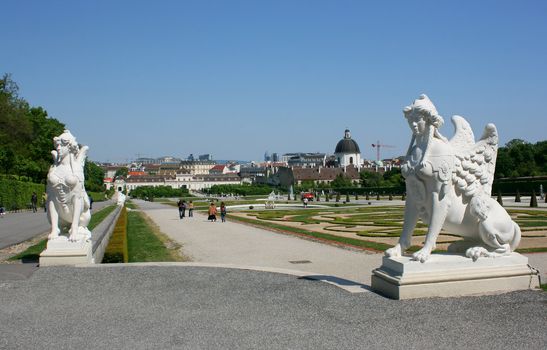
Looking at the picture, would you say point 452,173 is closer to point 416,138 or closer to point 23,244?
point 416,138


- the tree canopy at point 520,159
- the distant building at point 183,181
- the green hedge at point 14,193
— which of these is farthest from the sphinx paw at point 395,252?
the distant building at point 183,181

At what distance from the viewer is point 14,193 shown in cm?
3831

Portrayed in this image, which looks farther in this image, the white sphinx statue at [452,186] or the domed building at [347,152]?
the domed building at [347,152]

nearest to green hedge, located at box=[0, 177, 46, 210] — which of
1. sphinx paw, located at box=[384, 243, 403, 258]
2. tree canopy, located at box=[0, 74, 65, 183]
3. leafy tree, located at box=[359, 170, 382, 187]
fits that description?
tree canopy, located at box=[0, 74, 65, 183]

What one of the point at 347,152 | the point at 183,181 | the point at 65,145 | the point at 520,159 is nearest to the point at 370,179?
the point at 520,159

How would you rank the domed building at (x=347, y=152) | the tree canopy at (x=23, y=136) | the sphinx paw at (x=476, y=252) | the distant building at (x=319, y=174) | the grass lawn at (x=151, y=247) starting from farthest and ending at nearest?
the domed building at (x=347, y=152) < the distant building at (x=319, y=174) < the tree canopy at (x=23, y=136) < the grass lawn at (x=151, y=247) < the sphinx paw at (x=476, y=252)

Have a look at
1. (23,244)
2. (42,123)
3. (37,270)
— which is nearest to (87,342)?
(37,270)

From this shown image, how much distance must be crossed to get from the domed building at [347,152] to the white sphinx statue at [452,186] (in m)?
150

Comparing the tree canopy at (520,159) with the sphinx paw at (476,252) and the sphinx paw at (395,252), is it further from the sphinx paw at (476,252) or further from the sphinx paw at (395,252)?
the sphinx paw at (395,252)

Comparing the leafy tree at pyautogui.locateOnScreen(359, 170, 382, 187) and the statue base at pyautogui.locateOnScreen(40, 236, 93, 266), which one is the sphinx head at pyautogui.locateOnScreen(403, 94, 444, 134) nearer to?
the statue base at pyautogui.locateOnScreen(40, 236, 93, 266)

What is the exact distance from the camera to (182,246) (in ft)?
56.9

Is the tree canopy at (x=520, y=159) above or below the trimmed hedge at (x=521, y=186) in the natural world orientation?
above

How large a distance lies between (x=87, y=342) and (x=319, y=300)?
317cm

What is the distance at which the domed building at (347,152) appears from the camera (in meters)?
159
